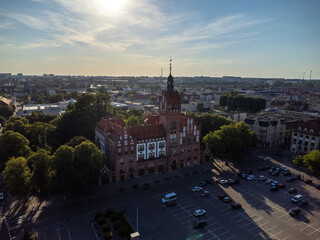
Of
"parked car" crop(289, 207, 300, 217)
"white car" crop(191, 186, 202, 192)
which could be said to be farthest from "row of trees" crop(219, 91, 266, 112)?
"parked car" crop(289, 207, 300, 217)

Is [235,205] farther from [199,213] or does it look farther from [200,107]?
[200,107]

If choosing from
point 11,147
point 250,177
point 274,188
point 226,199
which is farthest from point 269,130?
point 11,147

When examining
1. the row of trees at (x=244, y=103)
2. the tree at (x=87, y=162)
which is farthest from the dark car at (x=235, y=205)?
the row of trees at (x=244, y=103)

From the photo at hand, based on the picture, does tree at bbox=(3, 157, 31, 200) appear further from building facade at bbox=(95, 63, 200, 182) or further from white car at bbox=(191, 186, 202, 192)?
white car at bbox=(191, 186, 202, 192)

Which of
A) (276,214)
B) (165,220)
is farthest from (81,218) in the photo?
(276,214)

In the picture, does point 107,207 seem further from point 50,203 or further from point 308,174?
point 308,174

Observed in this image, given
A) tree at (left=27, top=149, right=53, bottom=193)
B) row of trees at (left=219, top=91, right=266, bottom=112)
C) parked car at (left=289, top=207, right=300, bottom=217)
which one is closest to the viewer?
parked car at (left=289, top=207, right=300, bottom=217)

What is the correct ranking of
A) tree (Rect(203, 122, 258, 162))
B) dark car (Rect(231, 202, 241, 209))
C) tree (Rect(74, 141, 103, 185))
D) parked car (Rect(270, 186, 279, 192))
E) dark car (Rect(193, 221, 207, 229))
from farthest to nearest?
tree (Rect(203, 122, 258, 162))
parked car (Rect(270, 186, 279, 192))
tree (Rect(74, 141, 103, 185))
dark car (Rect(231, 202, 241, 209))
dark car (Rect(193, 221, 207, 229))
